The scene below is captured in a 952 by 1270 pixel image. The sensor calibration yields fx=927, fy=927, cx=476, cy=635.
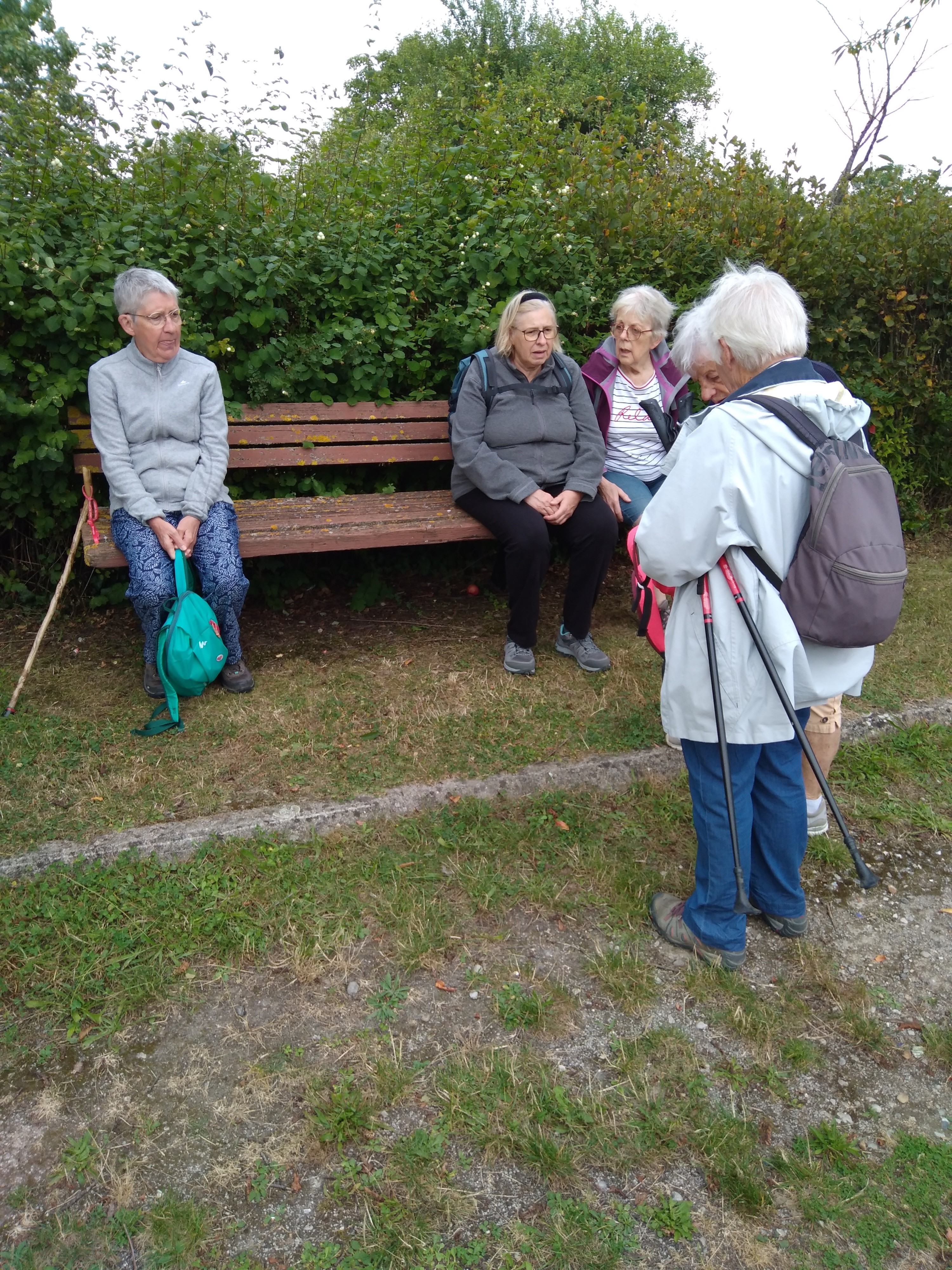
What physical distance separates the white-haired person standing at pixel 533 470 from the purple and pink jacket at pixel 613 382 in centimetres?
18

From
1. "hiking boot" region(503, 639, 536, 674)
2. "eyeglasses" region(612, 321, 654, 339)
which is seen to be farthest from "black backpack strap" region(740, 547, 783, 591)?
"eyeglasses" region(612, 321, 654, 339)

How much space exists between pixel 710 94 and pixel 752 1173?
3792 centimetres

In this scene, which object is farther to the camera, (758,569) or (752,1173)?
(758,569)

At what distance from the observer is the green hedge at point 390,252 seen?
3977mm

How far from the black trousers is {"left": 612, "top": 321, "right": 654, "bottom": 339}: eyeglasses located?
2.80 ft

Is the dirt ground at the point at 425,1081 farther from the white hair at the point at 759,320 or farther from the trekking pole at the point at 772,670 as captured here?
the white hair at the point at 759,320

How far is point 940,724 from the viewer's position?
399 cm

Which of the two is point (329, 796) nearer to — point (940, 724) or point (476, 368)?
point (476, 368)

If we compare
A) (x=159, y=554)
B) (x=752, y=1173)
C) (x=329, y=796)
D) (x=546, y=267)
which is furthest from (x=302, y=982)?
(x=546, y=267)

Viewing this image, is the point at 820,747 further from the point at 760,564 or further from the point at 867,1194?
the point at 867,1194

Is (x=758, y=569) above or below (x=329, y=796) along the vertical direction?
above

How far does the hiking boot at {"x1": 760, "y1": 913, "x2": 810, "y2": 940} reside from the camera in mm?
2762

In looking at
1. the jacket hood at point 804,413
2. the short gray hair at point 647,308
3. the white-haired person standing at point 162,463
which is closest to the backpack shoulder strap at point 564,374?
the short gray hair at point 647,308

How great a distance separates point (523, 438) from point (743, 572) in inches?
82.9
